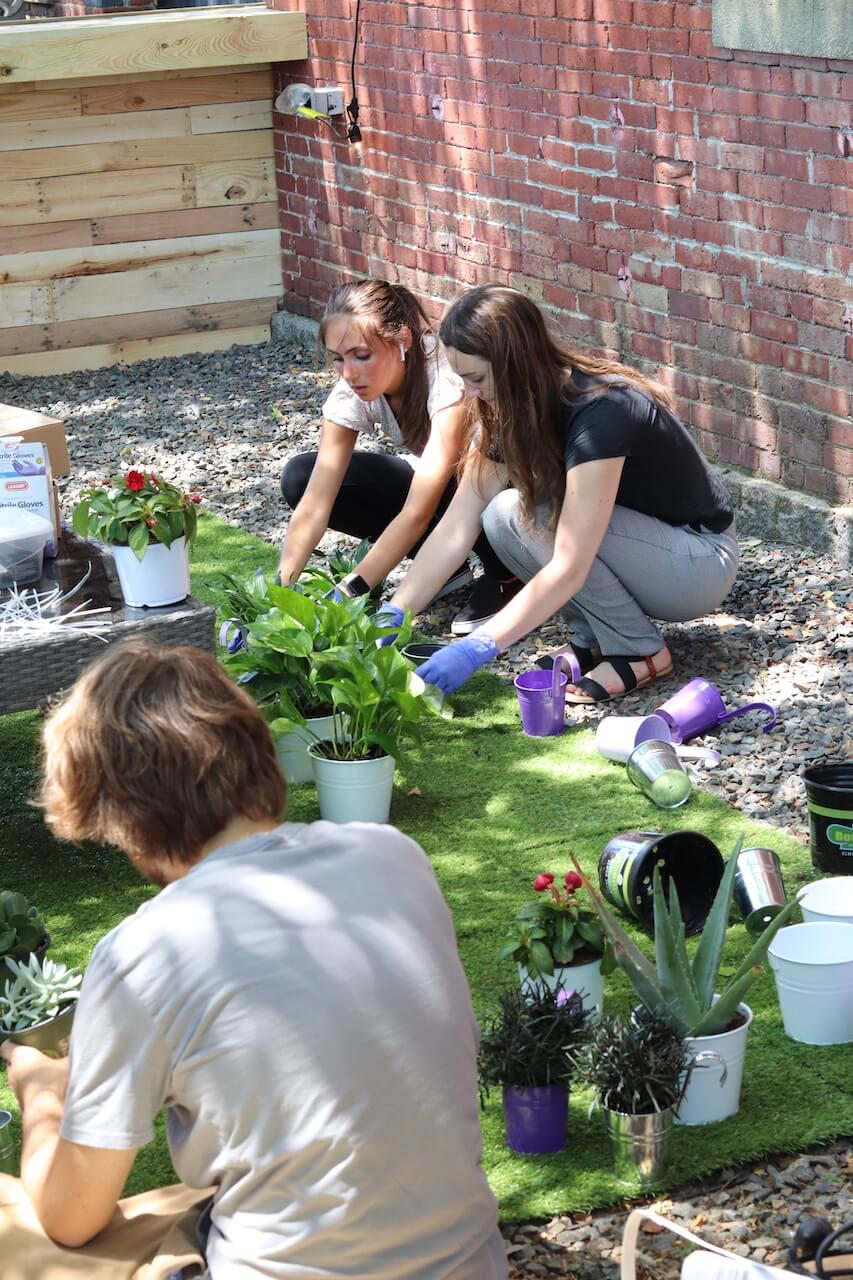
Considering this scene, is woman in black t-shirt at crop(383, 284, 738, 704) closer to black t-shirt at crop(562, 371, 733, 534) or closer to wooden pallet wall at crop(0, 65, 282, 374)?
black t-shirt at crop(562, 371, 733, 534)

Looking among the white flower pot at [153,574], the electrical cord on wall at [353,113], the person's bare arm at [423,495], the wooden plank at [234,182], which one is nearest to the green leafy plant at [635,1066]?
the white flower pot at [153,574]

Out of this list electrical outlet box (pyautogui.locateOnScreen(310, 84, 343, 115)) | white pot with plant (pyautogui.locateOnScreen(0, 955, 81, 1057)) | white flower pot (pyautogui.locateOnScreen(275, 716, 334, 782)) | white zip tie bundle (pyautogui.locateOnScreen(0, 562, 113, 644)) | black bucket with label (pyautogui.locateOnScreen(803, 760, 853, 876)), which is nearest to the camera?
white pot with plant (pyautogui.locateOnScreen(0, 955, 81, 1057))

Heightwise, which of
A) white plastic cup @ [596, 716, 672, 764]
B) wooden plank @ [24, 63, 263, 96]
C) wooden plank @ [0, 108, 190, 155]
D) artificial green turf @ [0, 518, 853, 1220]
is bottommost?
artificial green turf @ [0, 518, 853, 1220]

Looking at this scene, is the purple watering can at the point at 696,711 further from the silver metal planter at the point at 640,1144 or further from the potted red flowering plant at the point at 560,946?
the silver metal planter at the point at 640,1144

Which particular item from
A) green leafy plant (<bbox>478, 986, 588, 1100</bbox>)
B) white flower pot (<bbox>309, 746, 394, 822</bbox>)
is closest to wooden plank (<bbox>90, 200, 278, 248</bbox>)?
white flower pot (<bbox>309, 746, 394, 822</bbox>)

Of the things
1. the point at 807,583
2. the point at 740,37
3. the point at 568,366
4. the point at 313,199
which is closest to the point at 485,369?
the point at 568,366

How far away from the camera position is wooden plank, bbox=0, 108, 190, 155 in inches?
302

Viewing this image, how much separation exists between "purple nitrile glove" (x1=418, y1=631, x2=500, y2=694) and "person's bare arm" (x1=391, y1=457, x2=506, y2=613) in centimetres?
40

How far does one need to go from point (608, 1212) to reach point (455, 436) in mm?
2448

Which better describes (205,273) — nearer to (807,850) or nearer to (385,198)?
(385,198)

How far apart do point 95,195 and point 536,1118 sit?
→ 21.4ft

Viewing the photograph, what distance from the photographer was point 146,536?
3.34 meters

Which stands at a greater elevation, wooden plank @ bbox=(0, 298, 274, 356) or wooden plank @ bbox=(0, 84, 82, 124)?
wooden plank @ bbox=(0, 84, 82, 124)

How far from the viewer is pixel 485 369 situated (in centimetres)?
377
